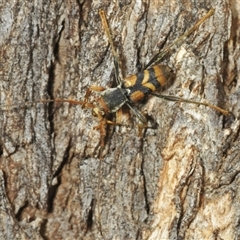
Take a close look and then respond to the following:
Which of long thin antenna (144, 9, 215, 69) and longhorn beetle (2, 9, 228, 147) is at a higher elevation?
long thin antenna (144, 9, 215, 69)

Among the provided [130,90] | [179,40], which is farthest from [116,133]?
[179,40]

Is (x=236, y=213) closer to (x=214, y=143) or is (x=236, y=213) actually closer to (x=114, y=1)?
(x=214, y=143)

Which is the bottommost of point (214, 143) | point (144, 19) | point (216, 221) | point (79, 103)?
point (216, 221)

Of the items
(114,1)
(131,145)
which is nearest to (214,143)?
(131,145)

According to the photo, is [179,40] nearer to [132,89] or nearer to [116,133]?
[132,89]

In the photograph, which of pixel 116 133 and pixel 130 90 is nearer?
pixel 116 133
